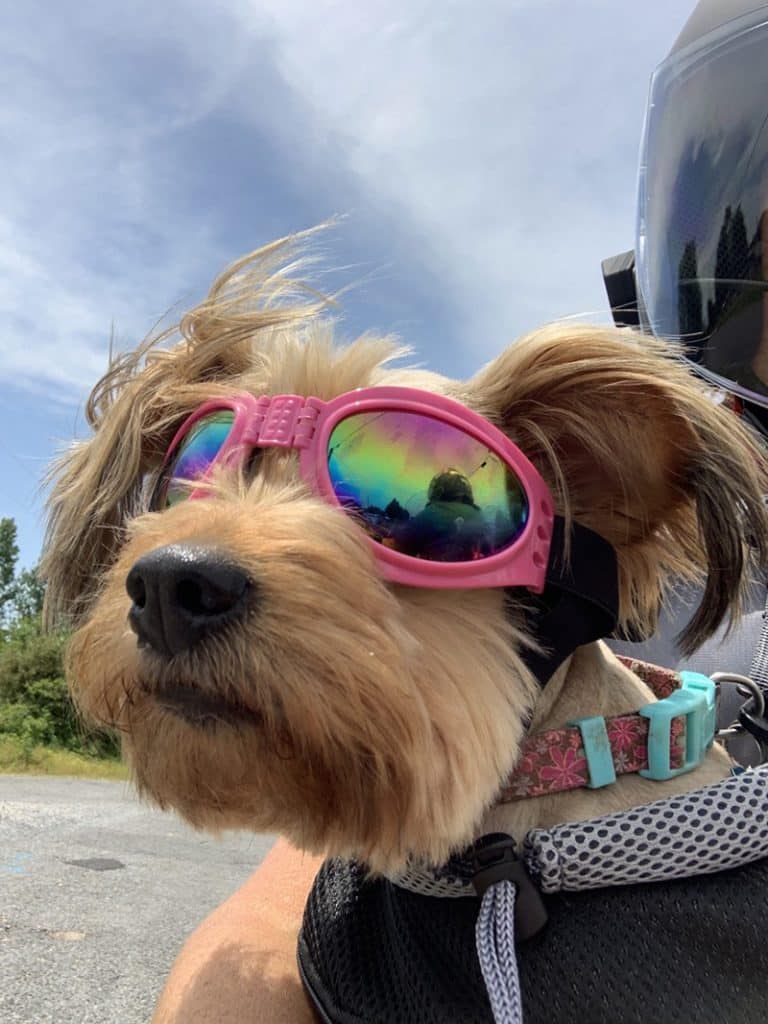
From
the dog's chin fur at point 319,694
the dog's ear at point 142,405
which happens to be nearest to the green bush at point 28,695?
the dog's ear at point 142,405

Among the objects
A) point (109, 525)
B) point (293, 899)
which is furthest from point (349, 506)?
point (293, 899)

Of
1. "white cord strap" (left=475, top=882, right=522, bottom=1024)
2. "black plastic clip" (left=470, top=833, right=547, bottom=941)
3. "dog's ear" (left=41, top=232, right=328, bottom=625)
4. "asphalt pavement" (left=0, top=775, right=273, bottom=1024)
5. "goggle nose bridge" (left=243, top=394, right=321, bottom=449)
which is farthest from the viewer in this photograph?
"asphalt pavement" (left=0, top=775, right=273, bottom=1024)

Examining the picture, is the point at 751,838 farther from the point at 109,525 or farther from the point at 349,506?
Answer: the point at 109,525

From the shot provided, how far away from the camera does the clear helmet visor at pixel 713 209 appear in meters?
2.14

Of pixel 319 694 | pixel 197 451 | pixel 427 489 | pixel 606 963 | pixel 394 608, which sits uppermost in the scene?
pixel 197 451

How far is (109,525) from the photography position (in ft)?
5.35

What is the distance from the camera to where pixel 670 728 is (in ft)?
4.34

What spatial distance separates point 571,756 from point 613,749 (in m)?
0.07

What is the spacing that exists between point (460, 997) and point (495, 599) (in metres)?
0.59

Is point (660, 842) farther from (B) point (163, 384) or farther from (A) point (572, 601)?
(B) point (163, 384)

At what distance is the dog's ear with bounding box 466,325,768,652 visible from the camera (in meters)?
1.33

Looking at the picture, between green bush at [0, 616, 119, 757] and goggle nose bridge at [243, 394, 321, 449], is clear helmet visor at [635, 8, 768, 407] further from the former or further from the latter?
green bush at [0, 616, 119, 757]

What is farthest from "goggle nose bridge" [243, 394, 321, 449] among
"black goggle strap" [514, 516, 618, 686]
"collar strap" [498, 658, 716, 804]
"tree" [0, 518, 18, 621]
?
"tree" [0, 518, 18, 621]

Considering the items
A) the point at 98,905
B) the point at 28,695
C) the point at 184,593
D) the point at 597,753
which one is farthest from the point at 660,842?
the point at 28,695
